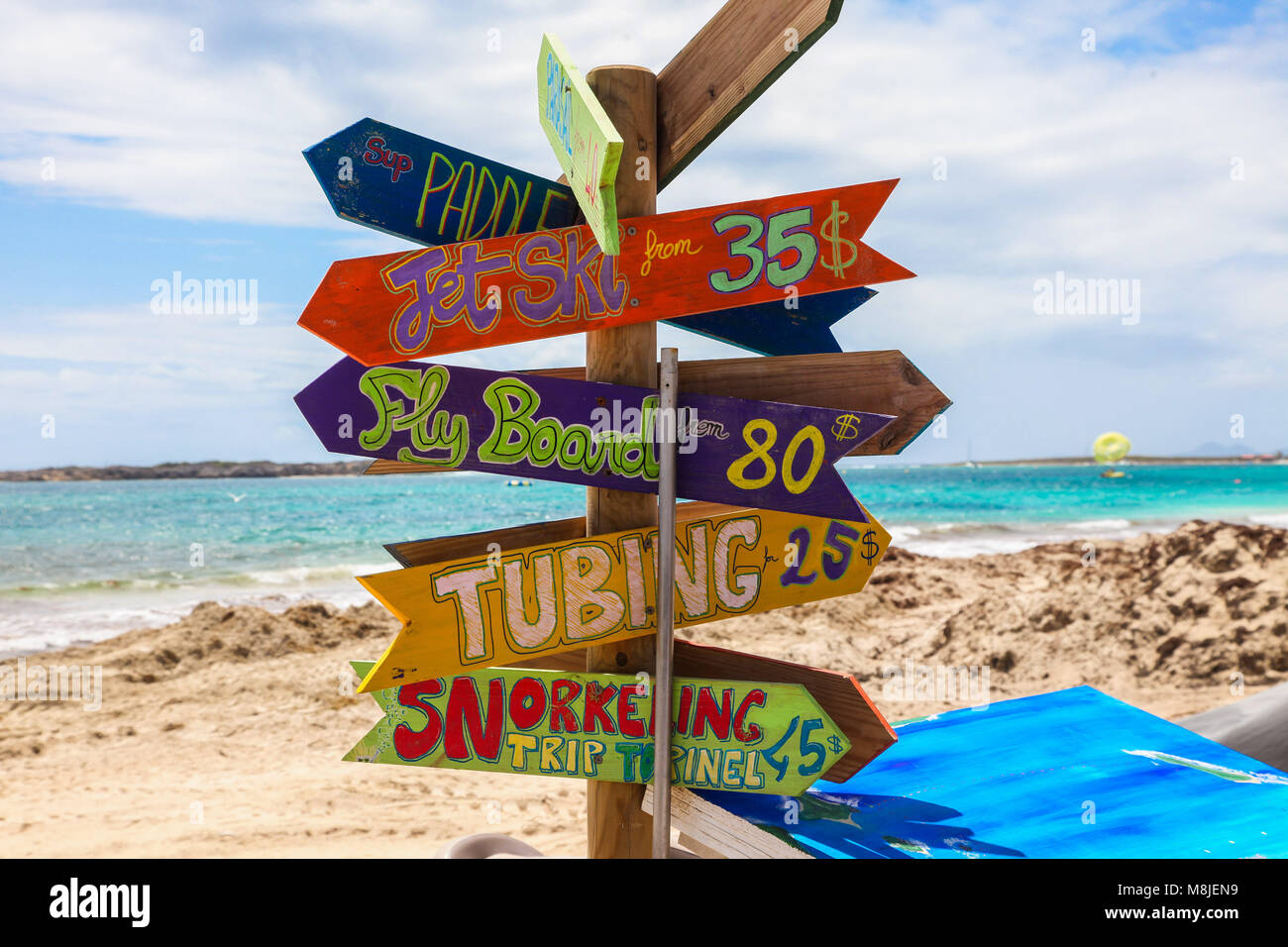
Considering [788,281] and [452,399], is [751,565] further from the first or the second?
[452,399]


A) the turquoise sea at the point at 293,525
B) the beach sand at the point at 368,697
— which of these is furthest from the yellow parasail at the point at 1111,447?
the beach sand at the point at 368,697

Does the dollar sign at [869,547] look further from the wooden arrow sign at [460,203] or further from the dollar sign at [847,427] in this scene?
the wooden arrow sign at [460,203]

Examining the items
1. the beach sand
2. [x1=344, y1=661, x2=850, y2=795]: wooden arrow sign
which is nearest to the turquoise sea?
the beach sand

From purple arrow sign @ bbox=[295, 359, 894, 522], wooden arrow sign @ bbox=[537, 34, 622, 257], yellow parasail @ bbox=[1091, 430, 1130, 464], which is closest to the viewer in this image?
wooden arrow sign @ bbox=[537, 34, 622, 257]

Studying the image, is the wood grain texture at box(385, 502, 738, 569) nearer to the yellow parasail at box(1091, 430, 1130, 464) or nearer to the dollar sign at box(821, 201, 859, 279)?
the dollar sign at box(821, 201, 859, 279)

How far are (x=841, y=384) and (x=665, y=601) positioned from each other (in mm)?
780

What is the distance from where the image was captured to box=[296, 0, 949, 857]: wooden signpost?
2258 millimetres

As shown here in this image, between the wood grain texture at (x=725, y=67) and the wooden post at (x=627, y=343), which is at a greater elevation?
the wood grain texture at (x=725, y=67)

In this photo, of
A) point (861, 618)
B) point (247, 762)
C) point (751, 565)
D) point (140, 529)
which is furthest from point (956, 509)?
point (751, 565)

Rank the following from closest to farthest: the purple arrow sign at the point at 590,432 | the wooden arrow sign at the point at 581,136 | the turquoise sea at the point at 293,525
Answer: the wooden arrow sign at the point at 581,136 → the purple arrow sign at the point at 590,432 → the turquoise sea at the point at 293,525

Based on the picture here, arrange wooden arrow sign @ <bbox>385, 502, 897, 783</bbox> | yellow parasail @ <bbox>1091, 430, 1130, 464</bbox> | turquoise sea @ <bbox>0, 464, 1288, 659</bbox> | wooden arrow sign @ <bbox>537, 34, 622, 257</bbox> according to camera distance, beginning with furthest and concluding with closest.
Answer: yellow parasail @ <bbox>1091, 430, 1130, 464</bbox> → turquoise sea @ <bbox>0, 464, 1288, 659</bbox> → wooden arrow sign @ <bbox>385, 502, 897, 783</bbox> → wooden arrow sign @ <bbox>537, 34, 622, 257</bbox>

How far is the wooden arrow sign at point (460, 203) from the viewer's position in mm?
2322

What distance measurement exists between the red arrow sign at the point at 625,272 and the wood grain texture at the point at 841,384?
18cm

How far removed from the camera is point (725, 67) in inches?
93.6
